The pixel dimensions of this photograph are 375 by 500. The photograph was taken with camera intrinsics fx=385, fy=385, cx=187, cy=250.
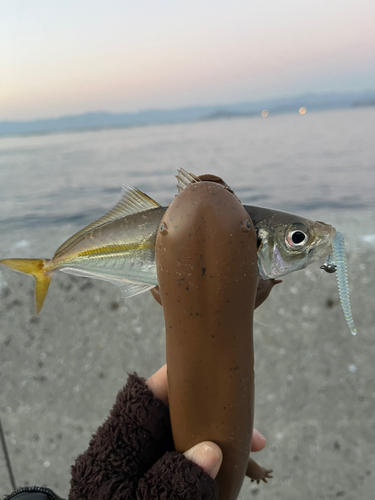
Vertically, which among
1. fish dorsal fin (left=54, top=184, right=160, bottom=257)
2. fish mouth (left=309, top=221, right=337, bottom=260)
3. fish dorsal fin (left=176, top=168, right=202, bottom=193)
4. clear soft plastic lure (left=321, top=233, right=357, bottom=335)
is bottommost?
clear soft plastic lure (left=321, top=233, right=357, bottom=335)

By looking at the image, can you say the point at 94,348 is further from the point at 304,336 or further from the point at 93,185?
the point at 93,185

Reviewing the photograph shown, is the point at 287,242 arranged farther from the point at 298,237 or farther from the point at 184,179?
the point at 184,179

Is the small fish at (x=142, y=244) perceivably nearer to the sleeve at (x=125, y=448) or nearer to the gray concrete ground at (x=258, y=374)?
the sleeve at (x=125, y=448)

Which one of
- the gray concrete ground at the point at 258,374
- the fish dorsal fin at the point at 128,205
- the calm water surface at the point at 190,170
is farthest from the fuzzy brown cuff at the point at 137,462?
the calm water surface at the point at 190,170

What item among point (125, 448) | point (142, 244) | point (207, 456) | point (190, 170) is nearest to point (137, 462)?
point (125, 448)

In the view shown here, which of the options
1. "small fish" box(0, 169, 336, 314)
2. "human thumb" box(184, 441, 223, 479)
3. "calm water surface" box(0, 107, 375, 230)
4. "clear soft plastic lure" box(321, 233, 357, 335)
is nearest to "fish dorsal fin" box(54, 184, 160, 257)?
"small fish" box(0, 169, 336, 314)

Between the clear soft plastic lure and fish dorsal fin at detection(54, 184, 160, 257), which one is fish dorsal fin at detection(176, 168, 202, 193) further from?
the clear soft plastic lure

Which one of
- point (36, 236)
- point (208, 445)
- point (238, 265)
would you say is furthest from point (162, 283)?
point (36, 236)
